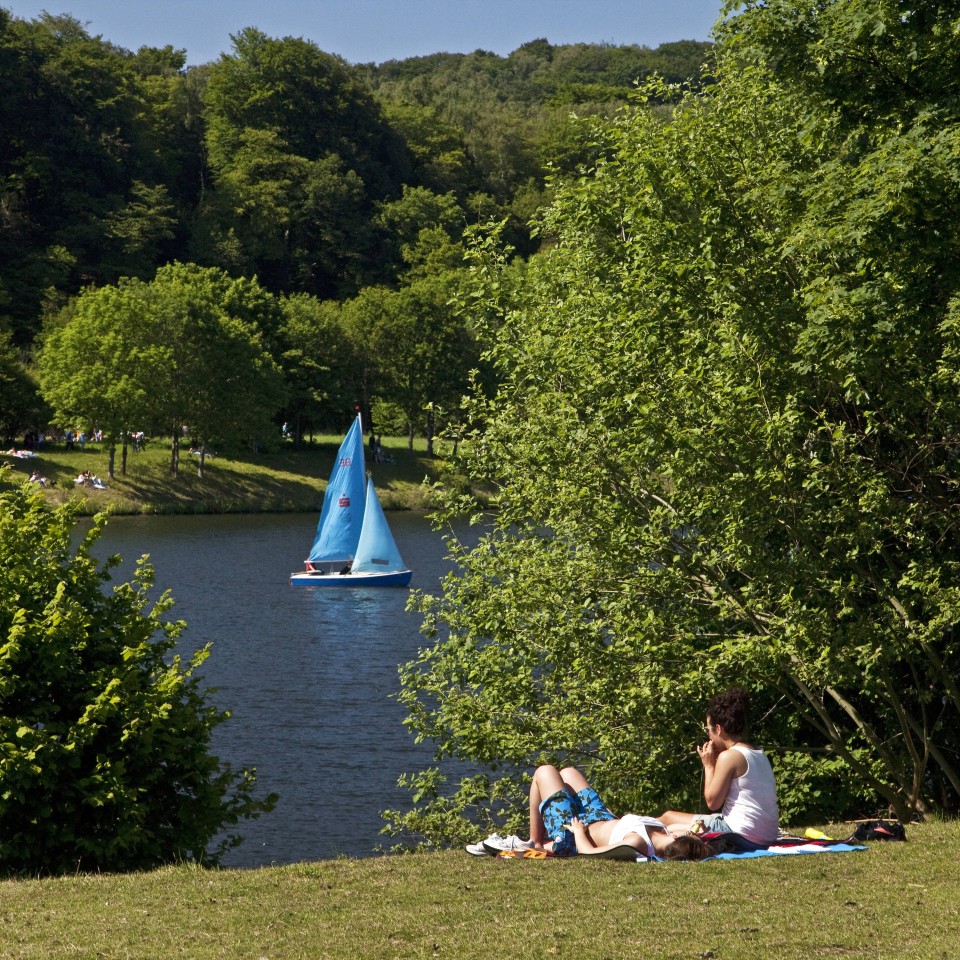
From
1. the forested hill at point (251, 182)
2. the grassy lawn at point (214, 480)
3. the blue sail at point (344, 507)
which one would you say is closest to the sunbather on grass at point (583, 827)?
the blue sail at point (344, 507)

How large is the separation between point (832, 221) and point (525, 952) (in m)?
7.30

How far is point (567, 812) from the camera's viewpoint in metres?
10.6

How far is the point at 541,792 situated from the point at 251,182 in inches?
4750

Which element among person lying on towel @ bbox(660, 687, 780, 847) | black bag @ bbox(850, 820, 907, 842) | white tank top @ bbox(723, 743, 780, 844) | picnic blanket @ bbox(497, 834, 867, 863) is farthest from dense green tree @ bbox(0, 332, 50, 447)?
white tank top @ bbox(723, 743, 780, 844)

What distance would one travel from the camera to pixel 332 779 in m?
24.5

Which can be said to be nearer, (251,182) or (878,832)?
(878,832)

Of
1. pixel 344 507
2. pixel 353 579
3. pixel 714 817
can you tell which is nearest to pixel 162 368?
pixel 344 507

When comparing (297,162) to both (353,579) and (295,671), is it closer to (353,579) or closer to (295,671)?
(353,579)

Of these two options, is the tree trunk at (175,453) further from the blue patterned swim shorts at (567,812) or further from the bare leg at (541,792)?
the blue patterned swim shorts at (567,812)

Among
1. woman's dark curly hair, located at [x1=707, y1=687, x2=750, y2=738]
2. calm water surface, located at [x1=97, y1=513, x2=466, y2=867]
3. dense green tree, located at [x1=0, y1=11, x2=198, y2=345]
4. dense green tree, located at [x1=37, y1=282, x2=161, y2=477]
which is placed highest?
dense green tree, located at [x1=0, y1=11, x2=198, y2=345]

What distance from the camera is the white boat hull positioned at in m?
51.6

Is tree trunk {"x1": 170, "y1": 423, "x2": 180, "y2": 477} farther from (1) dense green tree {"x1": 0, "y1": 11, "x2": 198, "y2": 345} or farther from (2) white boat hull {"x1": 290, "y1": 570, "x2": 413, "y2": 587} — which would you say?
(2) white boat hull {"x1": 290, "y1": 570, "x2": 413, "y2": 587}

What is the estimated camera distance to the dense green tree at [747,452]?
11.9m

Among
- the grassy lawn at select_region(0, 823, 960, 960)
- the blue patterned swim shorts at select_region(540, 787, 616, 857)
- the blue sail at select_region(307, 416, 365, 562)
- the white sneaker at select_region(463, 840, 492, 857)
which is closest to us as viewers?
the grassy lawn at select_region(0, 823, 960, 960)
